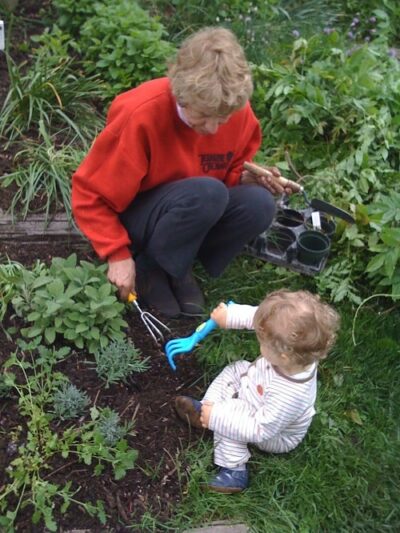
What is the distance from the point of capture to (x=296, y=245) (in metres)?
3.01

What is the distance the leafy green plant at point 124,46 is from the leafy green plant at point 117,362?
4.96 ft

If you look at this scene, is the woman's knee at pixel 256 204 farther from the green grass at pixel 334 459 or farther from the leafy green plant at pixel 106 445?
the leafy green plant at pixel 106 445

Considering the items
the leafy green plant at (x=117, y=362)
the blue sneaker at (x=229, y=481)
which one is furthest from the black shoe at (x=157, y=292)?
the blue sneaker at (x=229, y=481)

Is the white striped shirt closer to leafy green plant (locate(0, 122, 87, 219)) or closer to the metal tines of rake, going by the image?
the metal tines of rake

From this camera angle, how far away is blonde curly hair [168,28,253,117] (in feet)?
6.98

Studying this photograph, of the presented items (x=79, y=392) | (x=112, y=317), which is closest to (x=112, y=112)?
(x=112, y=317)

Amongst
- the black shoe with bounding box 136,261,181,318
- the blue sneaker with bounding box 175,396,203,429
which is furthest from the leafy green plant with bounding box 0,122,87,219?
the blue sneaker with bounding box 175,396,203,429

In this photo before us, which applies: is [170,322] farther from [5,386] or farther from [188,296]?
[5,386]

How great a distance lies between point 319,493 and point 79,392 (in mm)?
885

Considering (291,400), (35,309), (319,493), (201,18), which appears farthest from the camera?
(201,18)

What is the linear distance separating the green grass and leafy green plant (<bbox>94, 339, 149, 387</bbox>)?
0.29 meters

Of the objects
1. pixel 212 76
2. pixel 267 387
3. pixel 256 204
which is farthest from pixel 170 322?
pixel 212 76

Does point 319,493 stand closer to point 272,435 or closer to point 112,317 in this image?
point 272,435

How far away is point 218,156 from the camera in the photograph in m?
2.62
